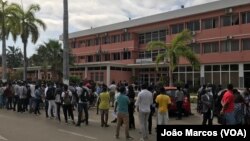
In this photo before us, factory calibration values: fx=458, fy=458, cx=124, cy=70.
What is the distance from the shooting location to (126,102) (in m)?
15.4

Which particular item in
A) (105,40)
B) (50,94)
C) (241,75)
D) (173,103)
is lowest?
(173,103)

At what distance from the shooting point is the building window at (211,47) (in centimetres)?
4706

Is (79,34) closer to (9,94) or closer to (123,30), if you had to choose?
(123,30)

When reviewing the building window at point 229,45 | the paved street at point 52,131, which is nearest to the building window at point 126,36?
the building window at point 229,45

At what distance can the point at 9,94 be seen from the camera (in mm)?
28031

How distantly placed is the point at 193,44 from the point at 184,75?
397 cm

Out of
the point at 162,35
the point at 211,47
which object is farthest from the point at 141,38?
the point at 211,47

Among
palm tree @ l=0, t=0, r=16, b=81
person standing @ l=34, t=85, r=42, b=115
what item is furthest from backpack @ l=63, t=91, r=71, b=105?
palm tree @ l=0, t=0, r=16, b=81

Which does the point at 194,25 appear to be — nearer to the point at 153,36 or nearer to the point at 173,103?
the point at 153,36

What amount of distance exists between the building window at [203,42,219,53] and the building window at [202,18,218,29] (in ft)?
5.80

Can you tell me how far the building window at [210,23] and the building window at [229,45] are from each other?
7.15 ft

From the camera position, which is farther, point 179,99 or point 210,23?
point 210,23

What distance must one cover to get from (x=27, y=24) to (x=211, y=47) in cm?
1922

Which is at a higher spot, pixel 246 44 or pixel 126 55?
pixel 246 44
